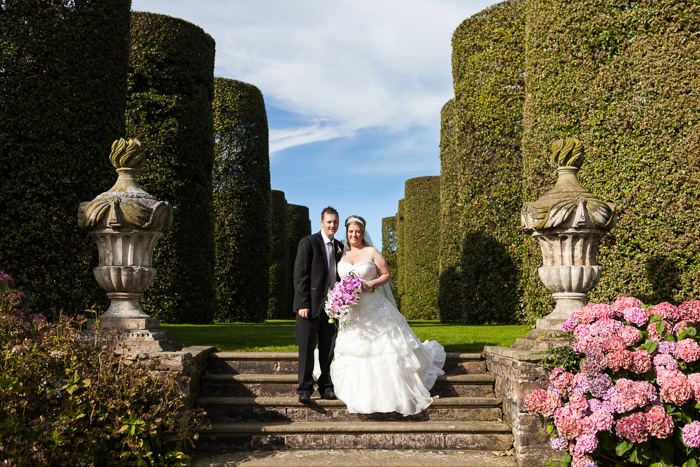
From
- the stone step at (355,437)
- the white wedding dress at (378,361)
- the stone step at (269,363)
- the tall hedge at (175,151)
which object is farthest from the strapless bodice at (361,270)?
the tall hedge at (175,151)

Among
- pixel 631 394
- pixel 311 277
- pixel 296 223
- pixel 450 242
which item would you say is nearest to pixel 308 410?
→ pixel 311 277

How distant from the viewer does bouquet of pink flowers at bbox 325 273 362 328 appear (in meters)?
4.65

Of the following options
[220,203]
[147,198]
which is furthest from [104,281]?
[220,203]

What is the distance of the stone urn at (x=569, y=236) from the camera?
4617 mm

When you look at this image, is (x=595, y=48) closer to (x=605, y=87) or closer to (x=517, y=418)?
(x=605, y=87)

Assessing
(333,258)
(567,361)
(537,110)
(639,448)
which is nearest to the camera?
(639,448)

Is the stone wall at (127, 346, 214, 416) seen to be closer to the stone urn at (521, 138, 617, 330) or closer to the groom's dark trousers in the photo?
the groom's dark trousers

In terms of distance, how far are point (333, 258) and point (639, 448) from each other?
3.02 m

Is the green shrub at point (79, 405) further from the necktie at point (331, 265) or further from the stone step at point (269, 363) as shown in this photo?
the necktie at point (331, 265)

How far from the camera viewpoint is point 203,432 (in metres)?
4.51

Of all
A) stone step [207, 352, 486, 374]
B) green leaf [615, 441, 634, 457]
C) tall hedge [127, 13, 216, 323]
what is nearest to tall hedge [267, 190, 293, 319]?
tall hedge [127, 13, 216, 323]

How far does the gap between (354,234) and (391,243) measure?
918 inches

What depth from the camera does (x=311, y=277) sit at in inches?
193

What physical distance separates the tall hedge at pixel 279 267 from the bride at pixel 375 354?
14.3 metres
